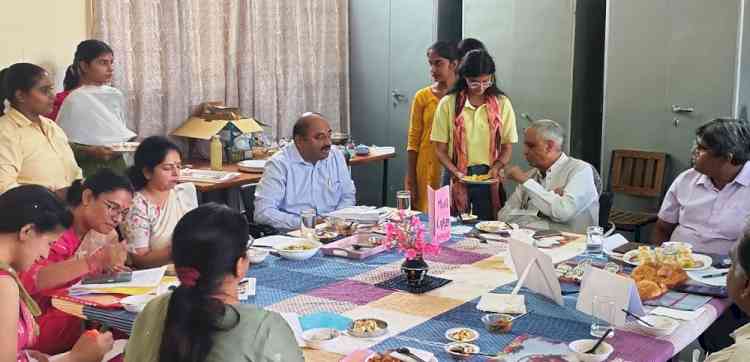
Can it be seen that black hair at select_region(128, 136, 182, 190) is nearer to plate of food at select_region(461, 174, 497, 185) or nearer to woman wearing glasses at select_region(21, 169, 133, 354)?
woman wearing glasses at select_region(21, 169, 133, 354)

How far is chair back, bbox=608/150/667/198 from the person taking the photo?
5625mm

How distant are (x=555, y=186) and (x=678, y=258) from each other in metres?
0.93

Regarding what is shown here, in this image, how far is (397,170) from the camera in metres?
6.88

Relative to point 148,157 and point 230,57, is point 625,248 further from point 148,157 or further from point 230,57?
point 230,57

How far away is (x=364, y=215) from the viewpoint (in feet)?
12.6

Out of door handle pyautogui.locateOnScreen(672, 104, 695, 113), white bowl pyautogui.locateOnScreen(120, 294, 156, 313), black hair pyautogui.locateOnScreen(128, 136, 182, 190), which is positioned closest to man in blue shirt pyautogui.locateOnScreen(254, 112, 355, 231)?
black hair pyautogui.locateOnScreen(128, 136, 182, 190)

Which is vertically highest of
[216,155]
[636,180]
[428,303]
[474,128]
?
[474,128]

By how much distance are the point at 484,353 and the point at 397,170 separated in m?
4.61

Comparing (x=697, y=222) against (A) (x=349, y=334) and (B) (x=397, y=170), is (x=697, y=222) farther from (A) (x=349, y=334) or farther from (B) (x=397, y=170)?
(B) (x=397, y=170)

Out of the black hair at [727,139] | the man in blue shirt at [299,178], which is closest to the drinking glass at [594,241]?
the black hair at [727,139]

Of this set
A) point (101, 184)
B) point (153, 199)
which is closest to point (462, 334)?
point (101, 184)

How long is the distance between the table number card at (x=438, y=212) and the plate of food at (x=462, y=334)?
0.93m

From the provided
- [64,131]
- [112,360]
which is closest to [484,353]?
[112,360]

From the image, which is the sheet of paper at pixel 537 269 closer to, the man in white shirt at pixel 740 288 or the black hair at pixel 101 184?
the man in white shirt at pixel 740 288
